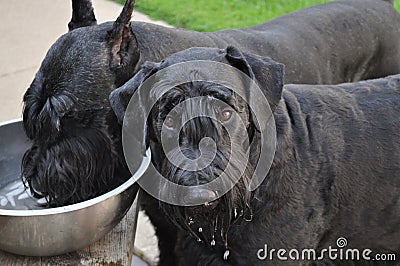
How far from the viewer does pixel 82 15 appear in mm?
3342

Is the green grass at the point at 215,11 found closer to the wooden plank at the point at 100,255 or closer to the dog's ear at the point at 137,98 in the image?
the wooden plank at the point at 100,255

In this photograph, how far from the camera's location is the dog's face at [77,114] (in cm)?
291

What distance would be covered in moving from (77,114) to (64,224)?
0.51 meters

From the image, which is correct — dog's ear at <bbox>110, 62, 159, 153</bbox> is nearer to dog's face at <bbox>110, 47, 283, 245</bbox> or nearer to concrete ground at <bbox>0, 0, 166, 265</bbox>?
dog's face at <bbox>110, 47, 283, 245</bbox>

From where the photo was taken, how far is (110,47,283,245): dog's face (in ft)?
7.92

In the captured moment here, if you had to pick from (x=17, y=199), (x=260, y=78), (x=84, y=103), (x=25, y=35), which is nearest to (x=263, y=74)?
(x=260, y=78)

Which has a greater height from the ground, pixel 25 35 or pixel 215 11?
pixel 25 35

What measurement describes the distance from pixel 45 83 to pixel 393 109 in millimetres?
1619

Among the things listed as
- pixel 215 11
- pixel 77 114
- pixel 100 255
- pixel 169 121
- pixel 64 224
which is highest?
pixel 169 121

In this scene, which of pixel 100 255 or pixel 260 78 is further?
pixel 100 255

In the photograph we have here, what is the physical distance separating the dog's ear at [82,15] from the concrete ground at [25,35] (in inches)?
79.9

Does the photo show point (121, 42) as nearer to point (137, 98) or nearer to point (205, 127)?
point (137, 98)

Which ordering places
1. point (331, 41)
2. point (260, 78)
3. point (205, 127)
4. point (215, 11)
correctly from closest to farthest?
point (205, 127) < point (260, 78) < point (331, 41) < point (215, 11)

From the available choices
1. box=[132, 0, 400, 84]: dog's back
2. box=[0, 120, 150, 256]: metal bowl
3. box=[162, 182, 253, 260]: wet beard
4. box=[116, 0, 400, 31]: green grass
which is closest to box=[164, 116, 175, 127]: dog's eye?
box=[162, 182, 253, 260]: wet beard
